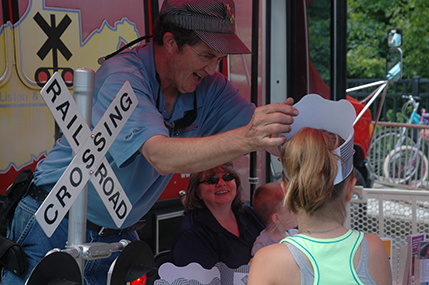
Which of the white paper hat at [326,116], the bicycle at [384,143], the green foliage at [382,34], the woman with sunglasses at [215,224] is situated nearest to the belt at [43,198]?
the woman with sunglasses at [215,224]

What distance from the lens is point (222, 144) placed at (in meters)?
1.42

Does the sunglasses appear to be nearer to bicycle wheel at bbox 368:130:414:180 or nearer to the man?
the man

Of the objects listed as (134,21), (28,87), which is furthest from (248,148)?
(134,21)

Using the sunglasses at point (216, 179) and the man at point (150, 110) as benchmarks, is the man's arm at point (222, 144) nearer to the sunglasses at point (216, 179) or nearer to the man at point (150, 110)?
the man at point (150, 110)

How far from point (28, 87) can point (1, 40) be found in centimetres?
24

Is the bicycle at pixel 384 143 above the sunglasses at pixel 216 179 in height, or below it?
below

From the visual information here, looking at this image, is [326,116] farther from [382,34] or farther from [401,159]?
[382,34]

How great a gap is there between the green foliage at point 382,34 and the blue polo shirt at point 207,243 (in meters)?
10.1

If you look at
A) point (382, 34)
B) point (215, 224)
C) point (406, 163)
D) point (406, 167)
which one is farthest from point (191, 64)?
point (382, 34)

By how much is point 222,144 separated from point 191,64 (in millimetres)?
577

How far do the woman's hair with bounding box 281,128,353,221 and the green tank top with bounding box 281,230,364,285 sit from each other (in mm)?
88

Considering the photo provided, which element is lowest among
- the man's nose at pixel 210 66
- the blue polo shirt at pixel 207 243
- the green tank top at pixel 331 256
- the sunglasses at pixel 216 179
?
the blue polo shirt at pixel 207 243

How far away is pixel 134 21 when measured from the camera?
8.57ft

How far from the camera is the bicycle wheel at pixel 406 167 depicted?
305 inches
